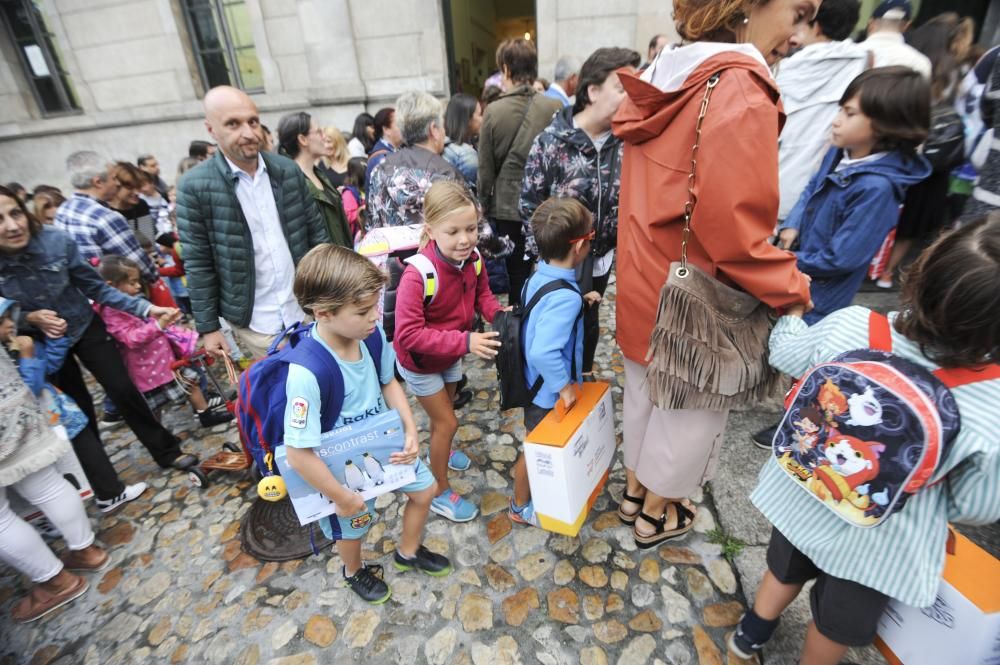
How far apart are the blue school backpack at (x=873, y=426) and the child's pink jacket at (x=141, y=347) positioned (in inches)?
163

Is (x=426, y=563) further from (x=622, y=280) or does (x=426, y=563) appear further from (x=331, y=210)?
(x=331, y=210)

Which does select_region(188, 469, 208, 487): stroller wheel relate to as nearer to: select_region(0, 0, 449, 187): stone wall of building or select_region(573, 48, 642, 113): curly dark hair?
select_region(573, 48, 642, 113): curly dark hair

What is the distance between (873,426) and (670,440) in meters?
0.94

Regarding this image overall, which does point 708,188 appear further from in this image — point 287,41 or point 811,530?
point 287,41

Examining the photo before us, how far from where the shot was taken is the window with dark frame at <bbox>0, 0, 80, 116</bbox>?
973 centimetres

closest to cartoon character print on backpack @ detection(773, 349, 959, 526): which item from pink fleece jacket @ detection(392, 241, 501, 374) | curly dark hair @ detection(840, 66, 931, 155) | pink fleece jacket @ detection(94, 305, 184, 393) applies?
pink fleece jacket @ detection(392, 241, 501, 374)

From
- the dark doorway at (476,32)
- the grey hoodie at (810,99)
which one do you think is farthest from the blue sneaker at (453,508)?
the dark doorway at (476,32)

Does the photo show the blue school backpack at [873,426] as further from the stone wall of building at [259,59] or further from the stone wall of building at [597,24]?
the stone wall of building at [259,59]

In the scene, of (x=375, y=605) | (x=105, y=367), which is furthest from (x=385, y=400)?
(x=105, y=367)

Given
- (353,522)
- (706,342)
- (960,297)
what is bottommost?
(353,522)

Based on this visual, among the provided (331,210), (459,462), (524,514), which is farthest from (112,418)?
(524,514)

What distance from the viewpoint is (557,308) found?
203cm

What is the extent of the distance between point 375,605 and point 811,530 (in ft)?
6.36

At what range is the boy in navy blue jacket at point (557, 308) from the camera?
2.02 metres
